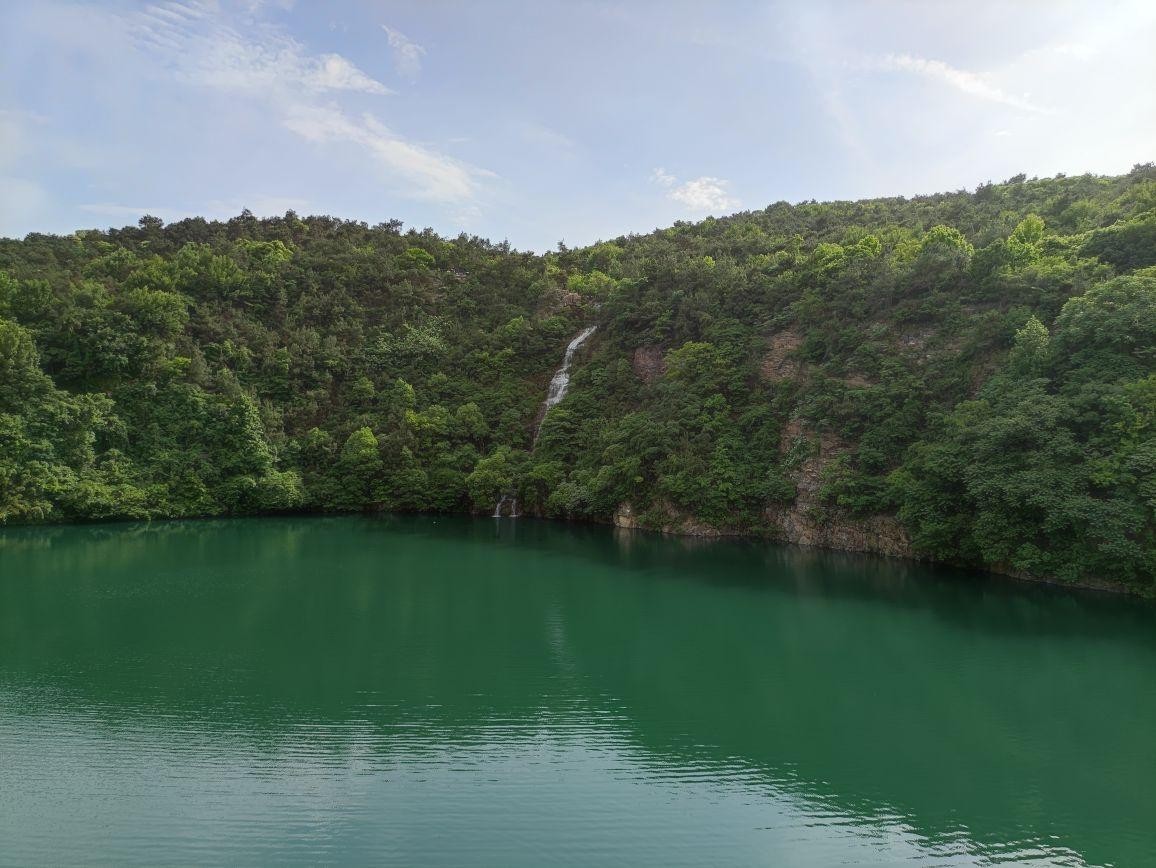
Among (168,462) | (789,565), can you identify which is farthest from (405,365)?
(789,565)

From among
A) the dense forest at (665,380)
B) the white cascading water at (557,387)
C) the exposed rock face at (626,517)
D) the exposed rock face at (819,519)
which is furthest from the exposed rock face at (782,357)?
the white cascading water at (557,387)

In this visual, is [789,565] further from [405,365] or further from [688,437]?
[405,365]

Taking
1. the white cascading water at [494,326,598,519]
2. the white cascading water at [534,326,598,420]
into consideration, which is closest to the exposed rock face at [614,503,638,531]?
the white cascading water at [494,326,598,519]

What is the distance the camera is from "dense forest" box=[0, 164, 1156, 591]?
19562 millimetres

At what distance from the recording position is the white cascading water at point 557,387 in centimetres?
3868

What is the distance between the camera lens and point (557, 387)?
1705 inches

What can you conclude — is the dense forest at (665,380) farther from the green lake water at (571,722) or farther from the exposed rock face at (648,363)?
the green lake water at (571,722)

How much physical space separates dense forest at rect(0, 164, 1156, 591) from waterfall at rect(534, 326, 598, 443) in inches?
33.3

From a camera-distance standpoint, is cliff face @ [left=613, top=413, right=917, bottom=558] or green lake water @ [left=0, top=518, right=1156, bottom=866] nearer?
green lake water @ [left=0, top=518, right=1156, bottom=866]

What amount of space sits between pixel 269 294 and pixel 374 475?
15982 mm

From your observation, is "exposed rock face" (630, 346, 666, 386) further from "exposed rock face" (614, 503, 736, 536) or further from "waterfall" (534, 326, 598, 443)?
"exposed rock face" (614, 503, 736, 536)

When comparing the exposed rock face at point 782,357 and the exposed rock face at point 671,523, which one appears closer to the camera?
the exposed rock face at point 671,523

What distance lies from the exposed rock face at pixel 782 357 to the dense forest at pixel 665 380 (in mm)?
201

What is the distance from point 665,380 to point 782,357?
589cm
